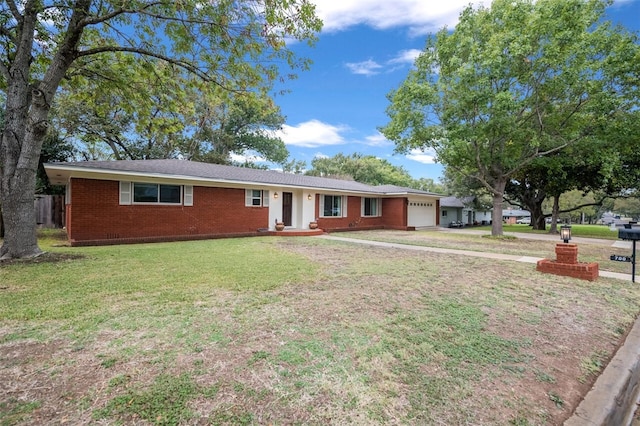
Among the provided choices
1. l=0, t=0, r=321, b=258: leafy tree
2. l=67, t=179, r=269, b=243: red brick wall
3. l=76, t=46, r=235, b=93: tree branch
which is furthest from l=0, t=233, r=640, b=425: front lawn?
l=76, t=46, r=235, b=93: tree branch

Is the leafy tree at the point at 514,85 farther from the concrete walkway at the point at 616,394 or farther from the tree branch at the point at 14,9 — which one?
the tree branch at the point at 14,9

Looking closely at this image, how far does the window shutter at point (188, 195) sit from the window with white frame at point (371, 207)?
440 inches

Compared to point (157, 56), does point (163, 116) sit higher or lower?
higher

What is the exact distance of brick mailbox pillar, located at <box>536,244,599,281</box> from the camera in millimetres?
6402

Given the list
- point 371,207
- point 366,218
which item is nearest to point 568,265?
point 366,218

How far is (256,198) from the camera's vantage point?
14.7 meters

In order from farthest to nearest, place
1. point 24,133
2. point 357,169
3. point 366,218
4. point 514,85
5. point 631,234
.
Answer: point 357,169
point 366,218
point 514,85
point 24,133
point 631,234

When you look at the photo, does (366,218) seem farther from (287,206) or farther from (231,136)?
(231,136)

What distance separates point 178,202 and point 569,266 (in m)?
12.5

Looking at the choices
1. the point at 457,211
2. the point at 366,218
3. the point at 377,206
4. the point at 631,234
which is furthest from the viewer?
the point at 457,211

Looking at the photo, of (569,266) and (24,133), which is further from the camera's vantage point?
(24,133)

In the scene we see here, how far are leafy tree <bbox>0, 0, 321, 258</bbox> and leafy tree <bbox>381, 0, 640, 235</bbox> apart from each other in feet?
30.3

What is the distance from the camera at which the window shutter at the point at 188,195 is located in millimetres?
12359

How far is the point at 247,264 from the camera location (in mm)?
7172
